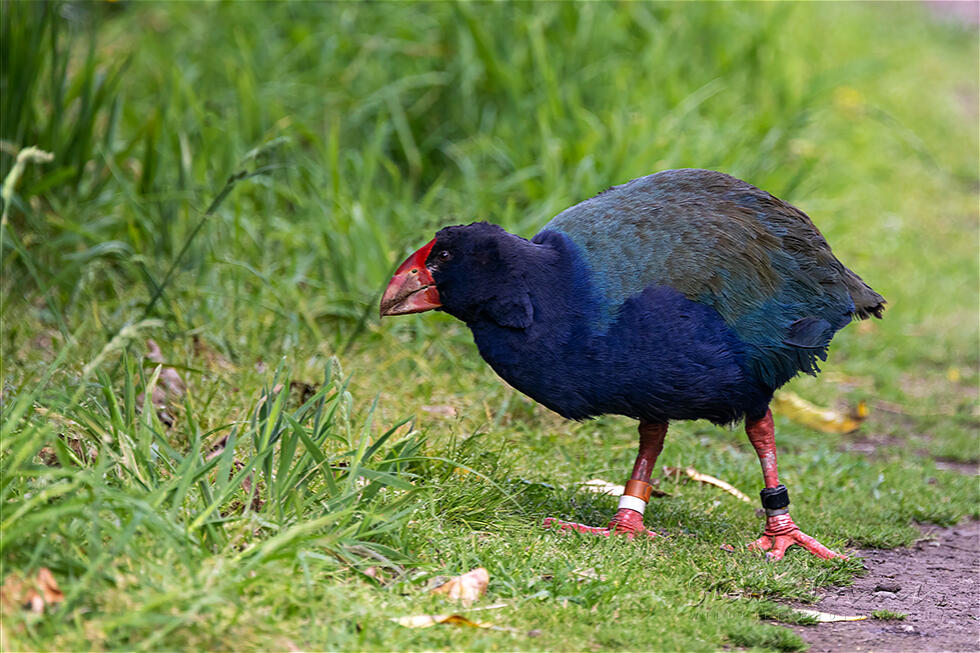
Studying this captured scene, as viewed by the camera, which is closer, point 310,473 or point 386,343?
point 310,473

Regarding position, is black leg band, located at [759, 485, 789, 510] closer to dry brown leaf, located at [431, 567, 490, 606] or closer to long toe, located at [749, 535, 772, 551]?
long toe, located at [749, 535, 772, 551]

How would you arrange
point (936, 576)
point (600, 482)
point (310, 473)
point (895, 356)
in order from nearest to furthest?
point (310, 473) < point (936, 576) < point (600, 482) < point (895, 356)

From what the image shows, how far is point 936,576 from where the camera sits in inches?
141

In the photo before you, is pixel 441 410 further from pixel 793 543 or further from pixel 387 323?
pixel 793 543

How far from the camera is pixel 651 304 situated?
10.7 feet

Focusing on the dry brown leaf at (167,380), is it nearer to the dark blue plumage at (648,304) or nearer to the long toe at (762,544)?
the dark blue plumage at (648,304)

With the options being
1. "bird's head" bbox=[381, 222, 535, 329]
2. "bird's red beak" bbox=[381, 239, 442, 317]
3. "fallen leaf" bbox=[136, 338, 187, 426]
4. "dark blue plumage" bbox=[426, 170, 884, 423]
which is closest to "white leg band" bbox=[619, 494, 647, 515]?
"dark blue plumage" bbox=[426, 170, 884, 423]

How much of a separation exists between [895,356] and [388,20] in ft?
11.7

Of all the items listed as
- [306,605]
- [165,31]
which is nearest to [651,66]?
[165,31]

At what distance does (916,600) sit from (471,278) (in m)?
1.58

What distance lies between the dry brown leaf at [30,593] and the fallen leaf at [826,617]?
187cm

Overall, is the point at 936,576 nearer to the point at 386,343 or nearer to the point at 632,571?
the point at 632,571

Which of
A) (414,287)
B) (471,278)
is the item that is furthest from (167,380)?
(471,278)

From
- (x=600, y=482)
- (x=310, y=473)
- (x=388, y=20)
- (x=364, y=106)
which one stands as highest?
(x=388, y=20)
